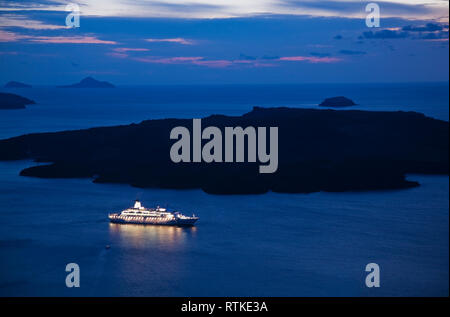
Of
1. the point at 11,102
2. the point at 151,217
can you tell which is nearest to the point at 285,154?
the point at 151,217

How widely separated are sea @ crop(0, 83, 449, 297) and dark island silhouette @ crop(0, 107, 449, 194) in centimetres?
117

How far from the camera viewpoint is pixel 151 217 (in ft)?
61.4

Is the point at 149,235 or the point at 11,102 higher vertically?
the point at 11,102

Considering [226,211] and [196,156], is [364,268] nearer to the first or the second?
[226,211]

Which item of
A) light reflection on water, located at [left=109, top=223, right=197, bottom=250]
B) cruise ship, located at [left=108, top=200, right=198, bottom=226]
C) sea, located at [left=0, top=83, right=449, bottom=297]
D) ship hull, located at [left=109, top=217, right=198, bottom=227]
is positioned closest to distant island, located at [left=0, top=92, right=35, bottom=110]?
sea, located at [left=0, top=83, right=449, bottom=297]

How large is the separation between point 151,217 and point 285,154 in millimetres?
10782

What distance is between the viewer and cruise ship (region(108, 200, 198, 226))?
18078 mm

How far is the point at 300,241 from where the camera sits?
53.2ft

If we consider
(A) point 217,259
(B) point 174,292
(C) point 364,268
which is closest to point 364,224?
(C) point 364,268

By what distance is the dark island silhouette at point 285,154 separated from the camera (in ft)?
77.0

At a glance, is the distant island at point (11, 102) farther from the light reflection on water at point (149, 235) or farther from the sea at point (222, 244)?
the light reflection on water at point (149, 235)

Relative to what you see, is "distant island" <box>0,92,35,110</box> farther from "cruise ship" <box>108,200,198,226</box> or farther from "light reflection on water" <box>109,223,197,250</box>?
"light reflection on water" <box>109,223,197,250</box>

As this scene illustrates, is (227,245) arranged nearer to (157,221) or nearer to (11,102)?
(157,221)

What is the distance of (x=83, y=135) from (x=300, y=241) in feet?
62.2
